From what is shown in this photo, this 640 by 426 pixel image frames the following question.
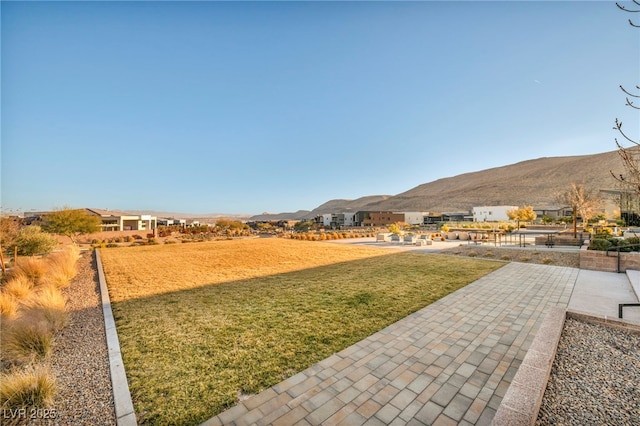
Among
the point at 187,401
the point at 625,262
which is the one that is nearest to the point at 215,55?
the point at 187,401

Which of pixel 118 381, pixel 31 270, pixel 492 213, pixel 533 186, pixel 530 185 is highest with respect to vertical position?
pixel 530 185

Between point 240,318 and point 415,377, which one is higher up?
point 415,377

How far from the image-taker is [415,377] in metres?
2.63

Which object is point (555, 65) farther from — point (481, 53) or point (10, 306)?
point (10, 306)

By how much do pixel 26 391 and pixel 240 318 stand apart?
8.49 ft

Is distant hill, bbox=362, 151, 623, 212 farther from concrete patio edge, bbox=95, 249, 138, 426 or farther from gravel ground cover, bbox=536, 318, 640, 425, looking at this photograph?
concrete patio edge, bbox=95, 249, 138, 426

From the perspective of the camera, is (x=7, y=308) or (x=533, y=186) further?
(x=533, y=186)

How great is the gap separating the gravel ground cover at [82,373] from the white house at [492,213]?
2195 inches

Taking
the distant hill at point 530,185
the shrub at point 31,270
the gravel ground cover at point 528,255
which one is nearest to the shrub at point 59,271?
the shrub at point 31,270

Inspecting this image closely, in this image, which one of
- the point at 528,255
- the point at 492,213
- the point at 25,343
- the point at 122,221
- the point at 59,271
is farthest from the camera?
the point at 492,213

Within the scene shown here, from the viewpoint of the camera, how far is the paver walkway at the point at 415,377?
2.12 meters

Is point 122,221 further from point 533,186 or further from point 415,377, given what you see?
point 533,186

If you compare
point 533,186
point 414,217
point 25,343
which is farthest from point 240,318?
point 533,186

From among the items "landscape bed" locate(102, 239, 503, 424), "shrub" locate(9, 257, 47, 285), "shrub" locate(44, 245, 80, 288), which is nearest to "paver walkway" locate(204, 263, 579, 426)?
"landscape bed" locate(102, 239, 503, 424)
